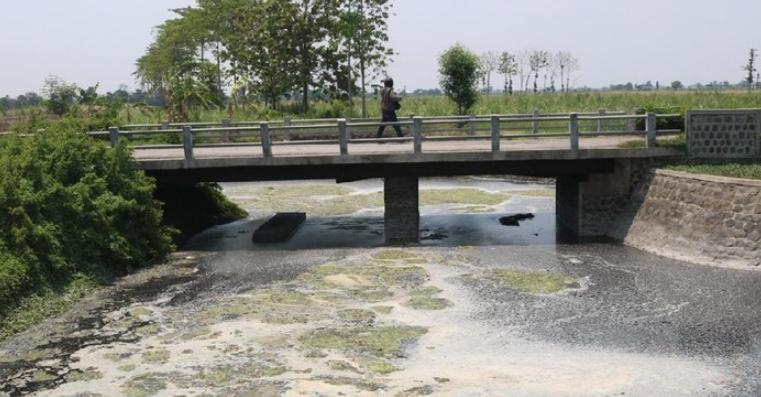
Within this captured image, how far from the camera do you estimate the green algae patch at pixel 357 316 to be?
15.2 m

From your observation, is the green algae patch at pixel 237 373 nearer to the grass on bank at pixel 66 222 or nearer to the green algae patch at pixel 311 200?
the grass on bank at pixel 66 222

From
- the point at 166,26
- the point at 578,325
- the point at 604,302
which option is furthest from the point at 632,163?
the point at 166,26

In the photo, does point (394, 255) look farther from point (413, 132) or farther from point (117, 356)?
point (117, 356)

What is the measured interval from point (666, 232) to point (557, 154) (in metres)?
3.57

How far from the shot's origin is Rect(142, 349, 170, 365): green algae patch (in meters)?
13.2

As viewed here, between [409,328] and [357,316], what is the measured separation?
50.8 inches

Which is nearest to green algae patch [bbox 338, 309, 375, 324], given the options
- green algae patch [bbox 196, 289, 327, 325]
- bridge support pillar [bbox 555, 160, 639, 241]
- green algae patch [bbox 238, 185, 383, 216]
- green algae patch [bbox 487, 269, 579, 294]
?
green algae patch [bbox 196, 289, 327, 325]

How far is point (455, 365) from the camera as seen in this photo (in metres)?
12.8

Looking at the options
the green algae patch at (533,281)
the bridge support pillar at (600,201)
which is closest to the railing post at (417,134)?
the green algae patch at (533,281)

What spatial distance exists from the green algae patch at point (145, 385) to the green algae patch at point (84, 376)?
2.05 feet

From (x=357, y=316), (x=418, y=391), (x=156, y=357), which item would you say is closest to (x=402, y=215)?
(x=357, y=316)

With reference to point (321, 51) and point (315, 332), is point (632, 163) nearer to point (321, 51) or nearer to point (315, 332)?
point (315, 332)

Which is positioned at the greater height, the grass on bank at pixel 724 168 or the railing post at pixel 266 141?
the railing post at pixel 266 141

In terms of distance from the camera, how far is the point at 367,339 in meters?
14.0
